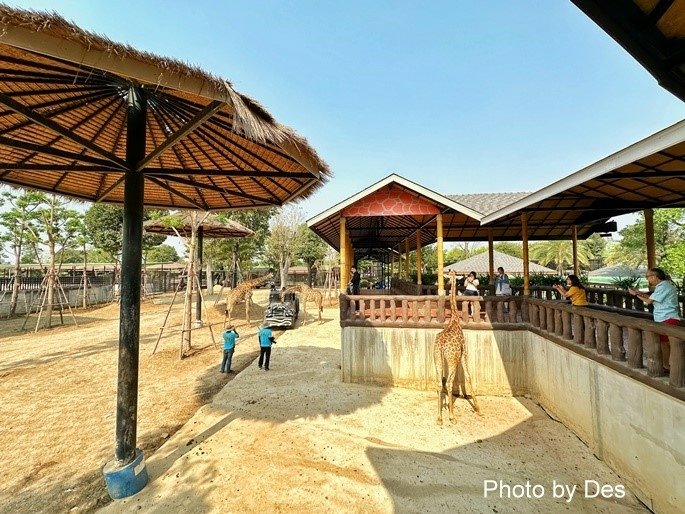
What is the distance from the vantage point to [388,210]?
8633 millimetres

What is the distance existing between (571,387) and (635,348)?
1.84 meters

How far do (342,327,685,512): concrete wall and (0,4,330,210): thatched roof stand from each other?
474 cm

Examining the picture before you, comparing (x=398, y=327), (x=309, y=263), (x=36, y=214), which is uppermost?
(x=36, y=214)

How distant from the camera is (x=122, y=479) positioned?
3.83 meters

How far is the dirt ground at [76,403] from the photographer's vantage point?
A: 413cm

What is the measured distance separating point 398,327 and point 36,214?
21933mm

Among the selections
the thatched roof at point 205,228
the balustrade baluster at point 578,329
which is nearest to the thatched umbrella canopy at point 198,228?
the thatched roof at point 205,228

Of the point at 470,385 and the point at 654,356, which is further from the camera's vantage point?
the point at 470,385

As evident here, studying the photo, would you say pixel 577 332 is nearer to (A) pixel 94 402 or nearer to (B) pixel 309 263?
(A) pixel 94 402

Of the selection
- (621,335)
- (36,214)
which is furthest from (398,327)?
(36,214)

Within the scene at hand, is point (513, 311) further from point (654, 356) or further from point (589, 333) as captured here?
point (654, 356)

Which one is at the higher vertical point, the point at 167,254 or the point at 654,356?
the point at 167,254

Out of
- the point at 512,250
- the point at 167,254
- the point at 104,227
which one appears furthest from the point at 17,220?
the point at 512,250

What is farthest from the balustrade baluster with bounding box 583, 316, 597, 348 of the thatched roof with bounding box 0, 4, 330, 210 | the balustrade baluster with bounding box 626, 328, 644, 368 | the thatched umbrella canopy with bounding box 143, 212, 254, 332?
the thatched umbrella canopy with bounding box 143, 212, 254, 332
